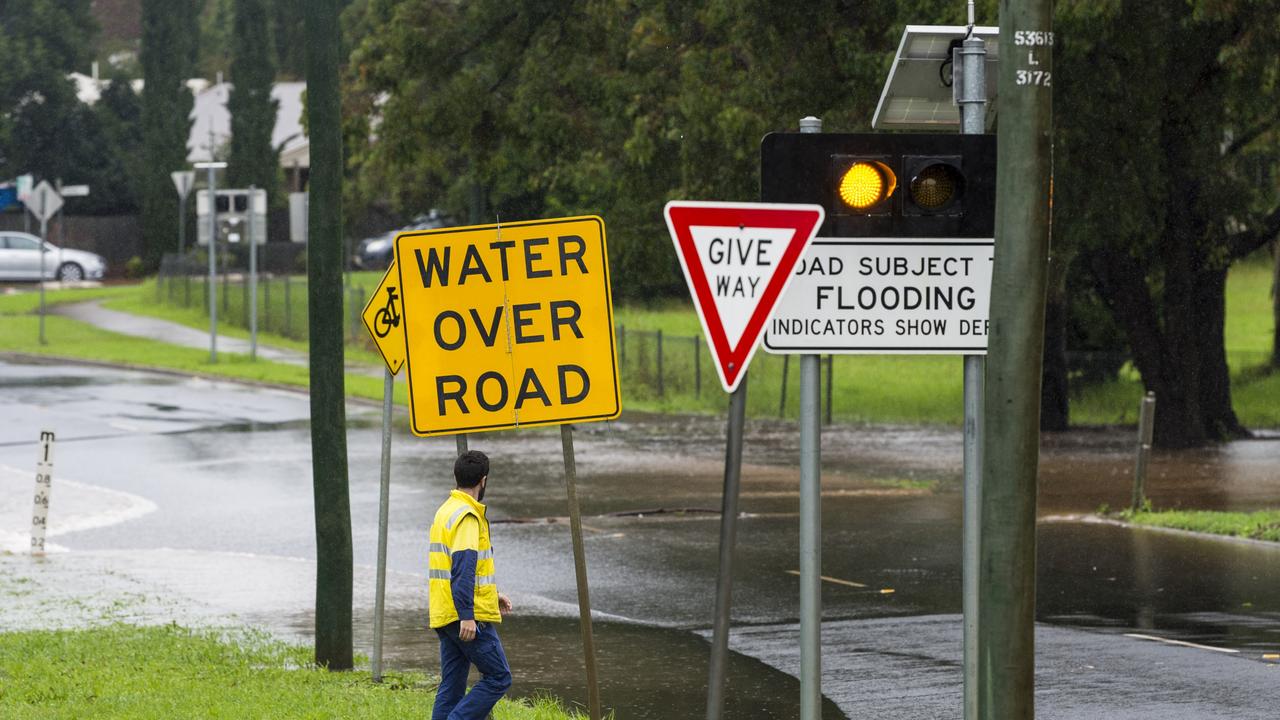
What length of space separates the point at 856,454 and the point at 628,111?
547cm

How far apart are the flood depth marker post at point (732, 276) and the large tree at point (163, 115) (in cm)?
5641

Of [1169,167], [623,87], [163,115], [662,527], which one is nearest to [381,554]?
[662,527]

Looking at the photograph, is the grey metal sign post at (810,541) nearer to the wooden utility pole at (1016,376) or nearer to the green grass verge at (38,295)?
the wooden utility pole at (1016,376)

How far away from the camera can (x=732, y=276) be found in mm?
6109

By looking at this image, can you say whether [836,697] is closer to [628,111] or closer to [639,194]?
[628,111]

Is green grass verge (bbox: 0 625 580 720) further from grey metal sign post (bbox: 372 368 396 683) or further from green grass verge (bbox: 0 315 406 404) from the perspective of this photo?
green grass verge (bbox: 0 315 406 404)

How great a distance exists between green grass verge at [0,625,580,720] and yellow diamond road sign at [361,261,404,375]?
1771mm

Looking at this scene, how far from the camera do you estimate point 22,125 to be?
63.9 m

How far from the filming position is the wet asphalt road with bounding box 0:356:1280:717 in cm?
1116

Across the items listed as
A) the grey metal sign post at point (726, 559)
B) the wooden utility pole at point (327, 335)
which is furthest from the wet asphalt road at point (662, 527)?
the grey metal sign post at point (726, 559)

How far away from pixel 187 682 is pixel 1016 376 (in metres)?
5.10

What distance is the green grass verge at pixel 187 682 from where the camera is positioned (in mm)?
8680

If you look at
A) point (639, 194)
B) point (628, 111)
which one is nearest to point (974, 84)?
point (628, 111)

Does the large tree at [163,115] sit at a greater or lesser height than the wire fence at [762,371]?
greater
